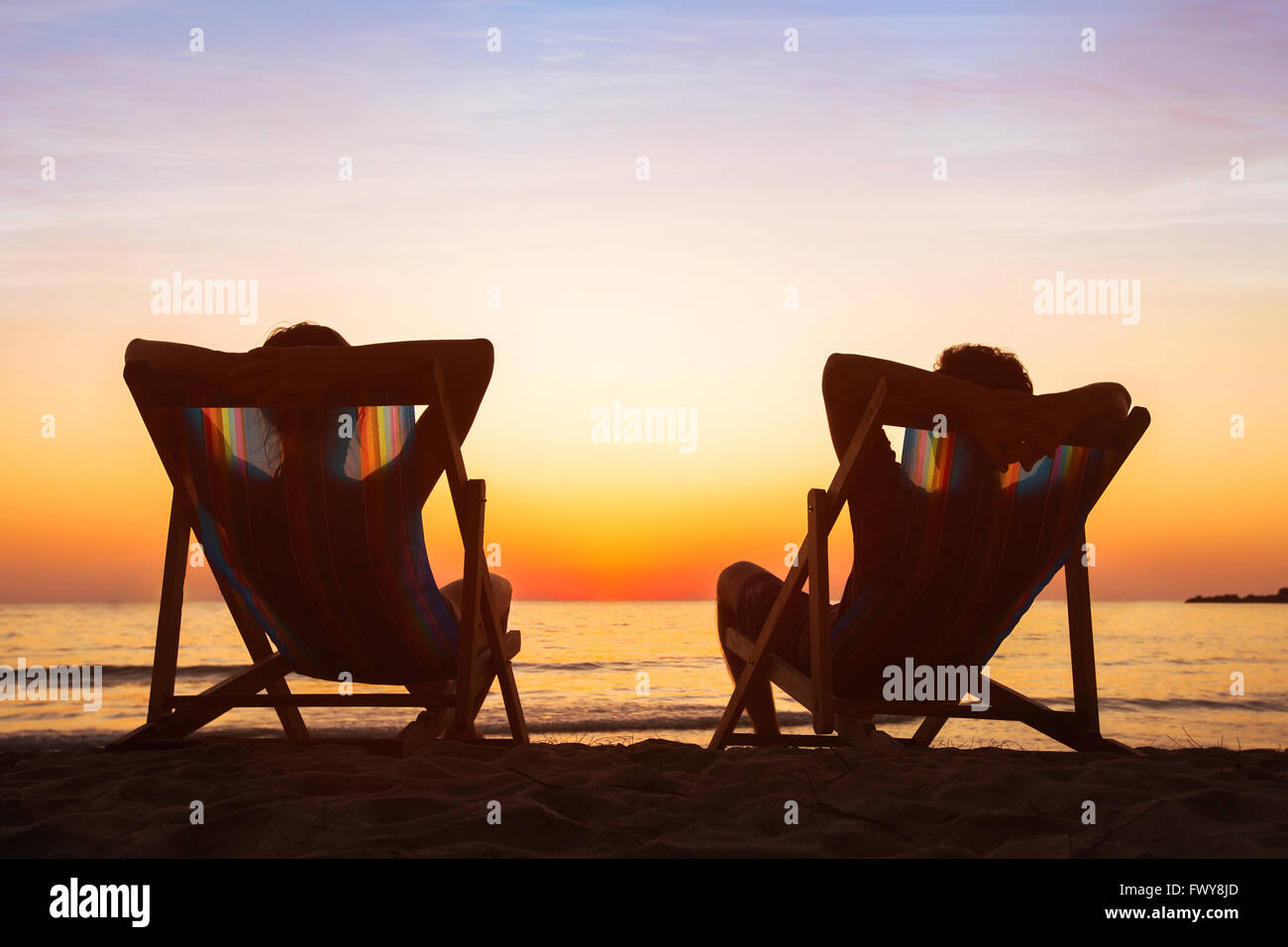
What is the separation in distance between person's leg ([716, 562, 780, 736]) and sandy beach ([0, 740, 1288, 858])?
2.15ft

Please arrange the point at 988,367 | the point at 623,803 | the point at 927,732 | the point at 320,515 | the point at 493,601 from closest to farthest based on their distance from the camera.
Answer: the point at 623,803 → the point at 320,515 → the point at 988,367 → the point at 493,601 → the point at 927,732

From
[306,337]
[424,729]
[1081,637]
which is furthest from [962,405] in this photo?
[306,337]

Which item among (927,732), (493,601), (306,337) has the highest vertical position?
(306,337)

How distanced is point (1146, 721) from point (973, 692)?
5902 millimetres

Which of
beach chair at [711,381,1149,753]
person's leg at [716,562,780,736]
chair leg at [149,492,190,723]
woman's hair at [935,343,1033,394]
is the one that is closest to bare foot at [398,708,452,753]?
chair leg at [149,492,190,723]

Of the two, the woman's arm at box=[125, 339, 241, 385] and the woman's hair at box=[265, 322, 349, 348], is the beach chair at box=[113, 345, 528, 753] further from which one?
the woman's hair at box=[265, 322, 349, 348]

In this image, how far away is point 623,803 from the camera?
7.31 ft

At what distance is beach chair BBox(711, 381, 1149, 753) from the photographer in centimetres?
319

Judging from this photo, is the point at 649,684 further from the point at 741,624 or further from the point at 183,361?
the point at 183,361

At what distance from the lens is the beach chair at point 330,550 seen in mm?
3082

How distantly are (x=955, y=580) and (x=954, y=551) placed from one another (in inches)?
4.3
